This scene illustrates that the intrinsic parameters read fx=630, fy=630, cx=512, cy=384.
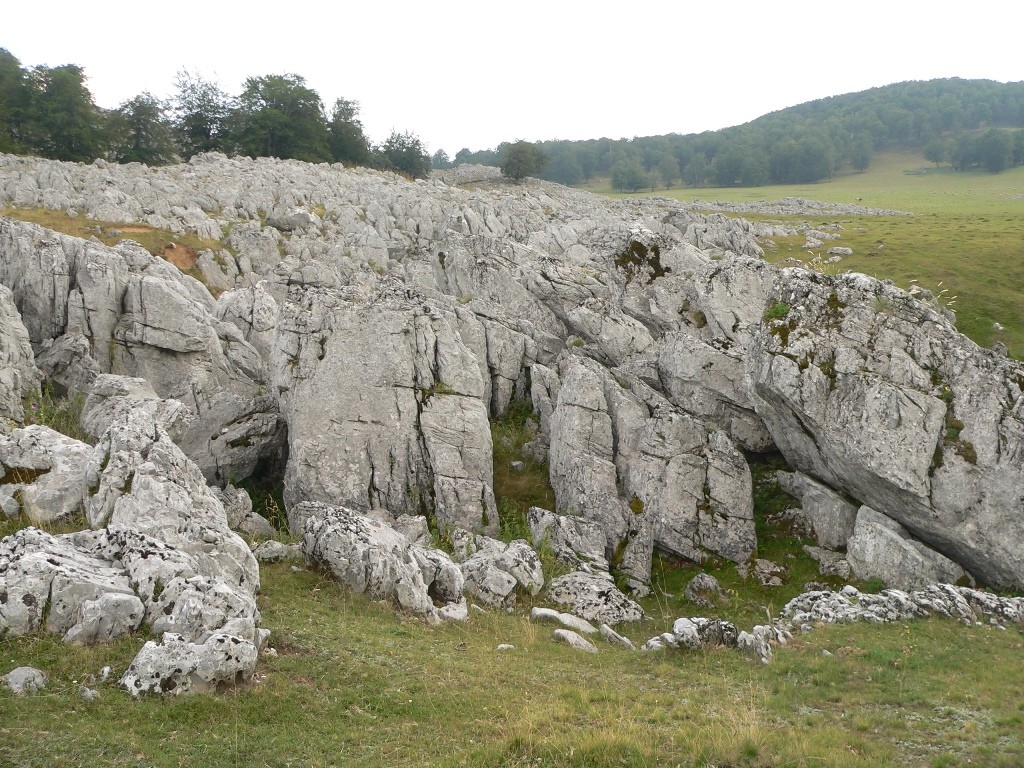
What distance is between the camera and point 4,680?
445 inches

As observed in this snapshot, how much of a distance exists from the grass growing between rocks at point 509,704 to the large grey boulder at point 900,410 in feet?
19.9

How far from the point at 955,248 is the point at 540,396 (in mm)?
57348

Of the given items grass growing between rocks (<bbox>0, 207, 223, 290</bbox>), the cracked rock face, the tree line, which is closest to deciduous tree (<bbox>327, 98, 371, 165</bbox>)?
the tree line

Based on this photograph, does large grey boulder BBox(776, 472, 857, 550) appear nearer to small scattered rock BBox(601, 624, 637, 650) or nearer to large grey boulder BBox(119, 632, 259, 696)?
small scattered rock BBox(601, 624, 637, 650)

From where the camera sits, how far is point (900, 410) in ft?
84.5

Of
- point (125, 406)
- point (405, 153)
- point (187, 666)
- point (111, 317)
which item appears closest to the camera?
point (187, 666)

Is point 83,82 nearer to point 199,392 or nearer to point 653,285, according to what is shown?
point 199,392

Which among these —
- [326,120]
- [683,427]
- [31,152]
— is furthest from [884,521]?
[326,120]

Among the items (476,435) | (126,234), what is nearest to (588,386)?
(476,435)

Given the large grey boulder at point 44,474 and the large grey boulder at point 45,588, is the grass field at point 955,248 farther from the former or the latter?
the large grey boulder at point 44,474

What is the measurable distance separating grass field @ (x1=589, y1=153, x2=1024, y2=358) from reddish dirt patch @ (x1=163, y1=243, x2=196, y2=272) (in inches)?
2413

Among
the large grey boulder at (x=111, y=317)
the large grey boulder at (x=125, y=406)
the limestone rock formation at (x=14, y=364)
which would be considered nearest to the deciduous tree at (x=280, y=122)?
the large grey boulder at (x=111, y=317)

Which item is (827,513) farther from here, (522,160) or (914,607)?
(522,160)

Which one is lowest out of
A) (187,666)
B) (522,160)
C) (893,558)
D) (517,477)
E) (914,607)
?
(893,558)
